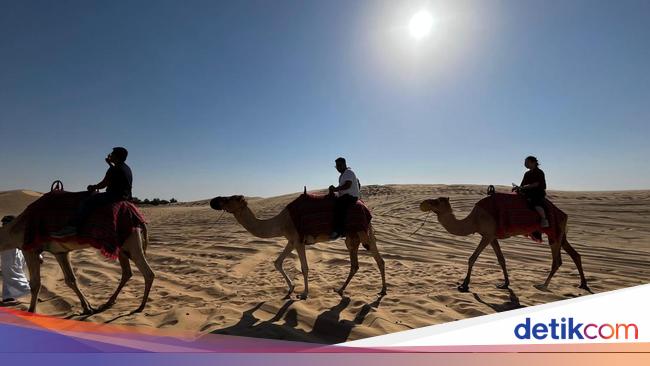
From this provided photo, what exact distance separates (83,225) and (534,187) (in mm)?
8425

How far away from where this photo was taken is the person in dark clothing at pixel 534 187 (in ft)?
24.7

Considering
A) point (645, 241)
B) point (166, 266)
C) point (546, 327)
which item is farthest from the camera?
point (645, 241)

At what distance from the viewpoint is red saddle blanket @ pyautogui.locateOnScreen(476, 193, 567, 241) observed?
731 centimetres

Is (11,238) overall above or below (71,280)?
above

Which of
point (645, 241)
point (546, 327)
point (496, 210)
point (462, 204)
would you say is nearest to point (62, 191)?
point (546, 327)

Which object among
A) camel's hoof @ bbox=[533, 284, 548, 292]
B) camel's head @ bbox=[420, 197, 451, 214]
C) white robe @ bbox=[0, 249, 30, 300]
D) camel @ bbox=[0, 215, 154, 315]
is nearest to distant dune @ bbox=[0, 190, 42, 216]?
white robe @ bbox=[0, 249, 30, 300]

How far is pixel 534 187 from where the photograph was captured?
7.67 meters

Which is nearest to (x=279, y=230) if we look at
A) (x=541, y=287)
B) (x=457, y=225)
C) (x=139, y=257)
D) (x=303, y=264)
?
(x=303, y=264)

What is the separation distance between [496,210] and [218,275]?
6.13m

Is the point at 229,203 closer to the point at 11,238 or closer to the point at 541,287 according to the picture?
the point at 11,238

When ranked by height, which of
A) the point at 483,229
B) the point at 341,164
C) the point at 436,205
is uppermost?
the point at 341,164

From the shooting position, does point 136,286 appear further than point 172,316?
Yes

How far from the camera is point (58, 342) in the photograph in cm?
403

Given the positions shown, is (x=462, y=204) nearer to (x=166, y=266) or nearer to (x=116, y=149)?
(x=166, y=266)
